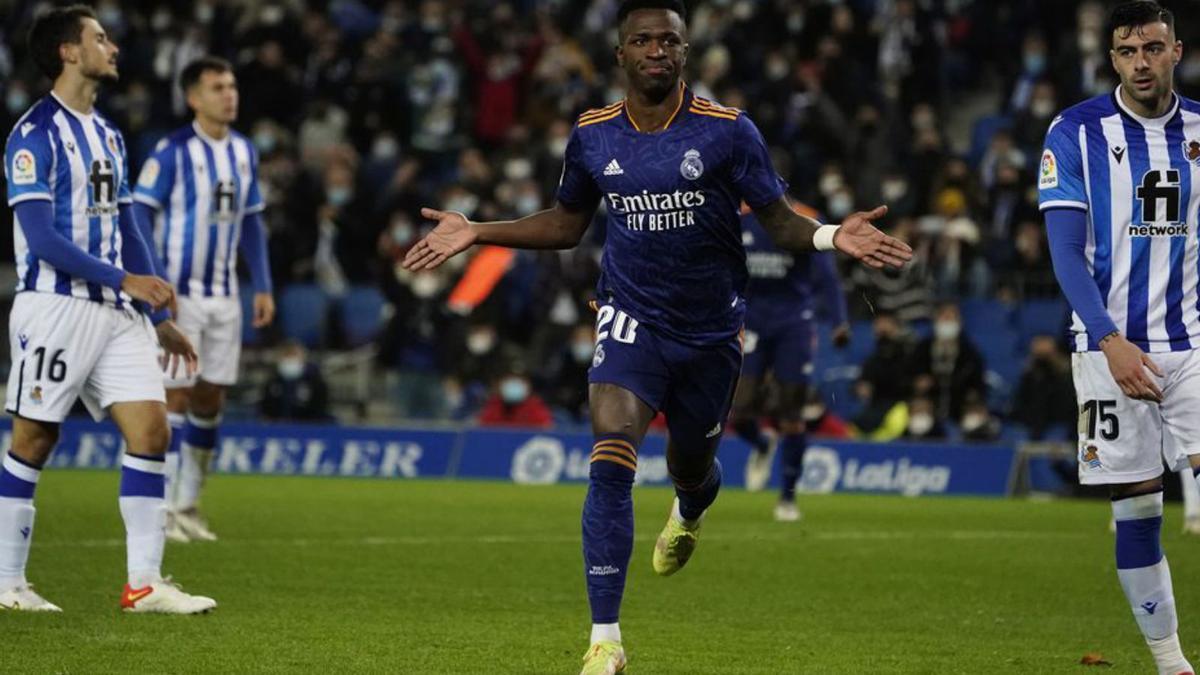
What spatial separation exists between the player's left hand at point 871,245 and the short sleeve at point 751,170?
60cm

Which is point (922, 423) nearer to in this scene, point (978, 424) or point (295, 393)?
point (978, 424)

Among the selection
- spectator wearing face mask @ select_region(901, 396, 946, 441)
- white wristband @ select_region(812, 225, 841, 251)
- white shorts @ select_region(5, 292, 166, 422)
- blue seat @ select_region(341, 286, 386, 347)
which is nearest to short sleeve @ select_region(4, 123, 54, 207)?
white shorts @ select_region(5, 292, 166, 422)

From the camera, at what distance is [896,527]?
15.5 metres

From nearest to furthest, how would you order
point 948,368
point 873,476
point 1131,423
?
point 1131,423 < point 873,476 < point 948,368

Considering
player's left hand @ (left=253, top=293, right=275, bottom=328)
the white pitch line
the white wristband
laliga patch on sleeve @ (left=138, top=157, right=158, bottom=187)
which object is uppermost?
the white wristband

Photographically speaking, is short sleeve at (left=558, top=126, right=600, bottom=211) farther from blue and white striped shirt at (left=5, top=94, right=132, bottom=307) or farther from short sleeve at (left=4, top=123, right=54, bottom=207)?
short sleeve at (left=4, top=123, right=54, bottom=207)

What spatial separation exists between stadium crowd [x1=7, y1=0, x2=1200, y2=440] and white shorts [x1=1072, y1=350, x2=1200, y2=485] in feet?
44.7

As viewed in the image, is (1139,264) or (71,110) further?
(71,110)

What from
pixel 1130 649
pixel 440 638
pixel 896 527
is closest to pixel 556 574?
pixel 440 638

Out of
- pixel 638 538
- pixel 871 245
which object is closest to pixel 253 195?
pixel 638 538

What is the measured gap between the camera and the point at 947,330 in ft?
70.4

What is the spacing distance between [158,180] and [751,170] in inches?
244

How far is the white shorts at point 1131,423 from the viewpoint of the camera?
718 cm

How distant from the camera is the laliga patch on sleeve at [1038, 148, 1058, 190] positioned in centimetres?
732
